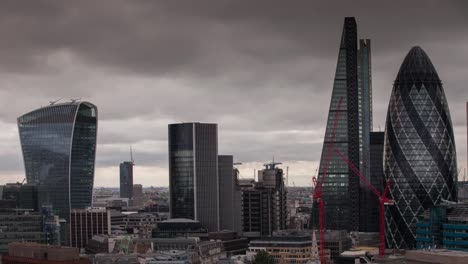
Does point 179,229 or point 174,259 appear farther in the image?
point 179,229

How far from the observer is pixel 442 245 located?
151 metres

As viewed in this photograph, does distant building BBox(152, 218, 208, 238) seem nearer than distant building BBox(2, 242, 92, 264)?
No

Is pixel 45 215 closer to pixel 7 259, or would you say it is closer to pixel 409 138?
pixel 7 259

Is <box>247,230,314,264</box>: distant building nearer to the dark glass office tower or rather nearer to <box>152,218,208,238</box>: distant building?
<box>152,218,208,238</box>: distant building

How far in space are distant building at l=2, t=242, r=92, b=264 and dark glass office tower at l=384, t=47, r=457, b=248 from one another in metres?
74.2

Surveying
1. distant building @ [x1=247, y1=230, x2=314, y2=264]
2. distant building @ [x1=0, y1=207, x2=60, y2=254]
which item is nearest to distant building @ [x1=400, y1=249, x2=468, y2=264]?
distant building @ [x1=247, y1=230, x2=314, y2=264]

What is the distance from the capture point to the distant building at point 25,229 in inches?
6713

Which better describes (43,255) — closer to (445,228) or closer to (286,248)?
(286,248)

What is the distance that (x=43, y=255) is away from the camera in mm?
132000

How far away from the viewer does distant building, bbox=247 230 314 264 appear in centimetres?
16200

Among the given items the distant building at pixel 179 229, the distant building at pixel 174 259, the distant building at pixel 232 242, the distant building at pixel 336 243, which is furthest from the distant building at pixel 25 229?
the distant building at pixel 336 243

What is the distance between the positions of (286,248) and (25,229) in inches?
1844

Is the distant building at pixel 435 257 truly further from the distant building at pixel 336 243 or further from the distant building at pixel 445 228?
the distant building at pixel 336 243

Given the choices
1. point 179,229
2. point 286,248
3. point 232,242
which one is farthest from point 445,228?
point 179,229
